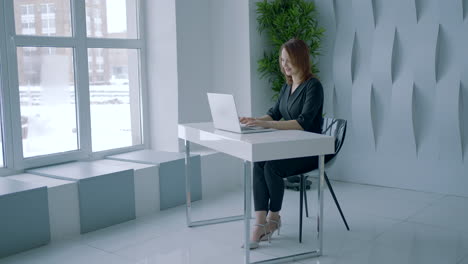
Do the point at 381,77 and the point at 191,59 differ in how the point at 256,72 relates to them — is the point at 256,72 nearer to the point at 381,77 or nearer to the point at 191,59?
the point at 191,59

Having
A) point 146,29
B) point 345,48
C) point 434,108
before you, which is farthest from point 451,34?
point 146,29

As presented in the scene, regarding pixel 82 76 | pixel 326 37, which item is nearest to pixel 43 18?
pixel 82 76

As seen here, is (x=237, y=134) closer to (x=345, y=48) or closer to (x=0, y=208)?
(x=0, y=208)

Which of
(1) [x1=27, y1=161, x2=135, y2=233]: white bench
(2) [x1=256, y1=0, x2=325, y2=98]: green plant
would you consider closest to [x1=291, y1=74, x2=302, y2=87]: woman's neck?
(2) [x1=256, y1=0, x2=325, y2=98]: green plant

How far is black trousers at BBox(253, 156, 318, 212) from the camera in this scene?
3139mm

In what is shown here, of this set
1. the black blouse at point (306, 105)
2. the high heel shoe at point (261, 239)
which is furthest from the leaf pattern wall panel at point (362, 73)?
the high heel shoe at point (261, 239)

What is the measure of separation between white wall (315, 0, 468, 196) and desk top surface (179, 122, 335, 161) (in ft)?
6.31

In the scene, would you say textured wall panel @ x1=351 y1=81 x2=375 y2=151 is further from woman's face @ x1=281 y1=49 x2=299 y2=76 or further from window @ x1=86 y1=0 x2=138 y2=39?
window @ x1=86 y1=0 x2=138 y2=39

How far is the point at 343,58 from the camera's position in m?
4.85

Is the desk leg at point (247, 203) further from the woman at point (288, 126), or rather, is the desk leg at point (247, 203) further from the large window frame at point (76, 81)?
the large window frame at point (76, 81)

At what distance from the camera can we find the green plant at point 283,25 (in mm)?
4703

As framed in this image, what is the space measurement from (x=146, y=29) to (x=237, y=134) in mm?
2406

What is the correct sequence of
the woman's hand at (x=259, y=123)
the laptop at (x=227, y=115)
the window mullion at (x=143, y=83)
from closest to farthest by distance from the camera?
the laptop at (x=227, y=115) → the woman's hand at (x=259, y=123) → the window mullion at (x=143, y=83)

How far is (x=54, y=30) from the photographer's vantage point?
4121 millimetres
